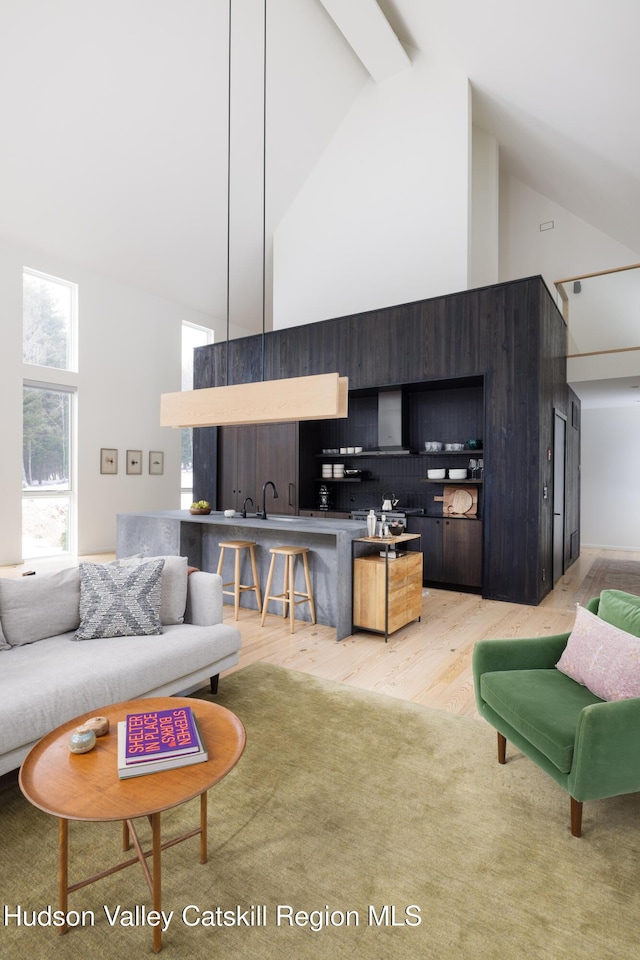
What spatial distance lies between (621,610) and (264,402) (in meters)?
2.50

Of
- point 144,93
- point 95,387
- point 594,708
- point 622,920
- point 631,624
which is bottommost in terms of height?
point 622,920

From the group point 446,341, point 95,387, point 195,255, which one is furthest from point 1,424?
point 446,341

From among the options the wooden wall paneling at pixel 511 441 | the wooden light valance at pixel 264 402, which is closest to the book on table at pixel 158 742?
the wooden light valance at pixel 264 402

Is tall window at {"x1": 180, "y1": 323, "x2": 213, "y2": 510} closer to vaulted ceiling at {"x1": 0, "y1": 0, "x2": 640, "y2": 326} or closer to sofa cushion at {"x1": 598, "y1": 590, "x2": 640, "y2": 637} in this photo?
vaulted ceiling at {"x1": 0, "y1": 0, "x2": 640, "y2": 326}

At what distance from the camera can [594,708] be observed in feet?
5.66

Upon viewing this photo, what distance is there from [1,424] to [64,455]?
1013 mm

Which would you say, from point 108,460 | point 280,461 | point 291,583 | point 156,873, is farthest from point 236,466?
point 156,873

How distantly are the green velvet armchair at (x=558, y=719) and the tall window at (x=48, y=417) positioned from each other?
6.77 meters

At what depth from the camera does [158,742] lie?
1631 mm

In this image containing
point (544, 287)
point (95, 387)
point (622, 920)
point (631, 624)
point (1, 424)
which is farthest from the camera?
point (95, 387)

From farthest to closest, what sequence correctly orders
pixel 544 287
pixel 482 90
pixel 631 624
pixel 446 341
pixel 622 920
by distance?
pixel 482 90, pixel 446 341, pixel 544 287, pixel 631 624, pixel 622 920

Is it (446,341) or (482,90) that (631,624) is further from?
(482,90)

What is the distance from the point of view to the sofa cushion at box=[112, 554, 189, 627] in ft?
10.1

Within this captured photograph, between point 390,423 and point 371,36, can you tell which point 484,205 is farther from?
point 390,423
